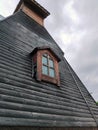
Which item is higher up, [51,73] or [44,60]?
[44,60]

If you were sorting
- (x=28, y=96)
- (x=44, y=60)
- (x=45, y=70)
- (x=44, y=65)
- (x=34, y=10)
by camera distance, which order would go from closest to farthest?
(x=28, y=96), (x=45, y=70), (x=44, y=65), (x=44, y=60), (x=34, y=10)

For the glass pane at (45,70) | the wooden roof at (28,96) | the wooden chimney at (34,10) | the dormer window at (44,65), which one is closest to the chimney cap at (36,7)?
the wooden chimney at (34,10)

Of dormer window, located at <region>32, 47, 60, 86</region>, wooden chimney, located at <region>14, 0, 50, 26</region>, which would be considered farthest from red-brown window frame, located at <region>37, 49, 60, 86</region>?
wooden chimney, located at <region>14, 0, 50, 26</region>

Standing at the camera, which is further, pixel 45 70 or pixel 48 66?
pixel 48 66

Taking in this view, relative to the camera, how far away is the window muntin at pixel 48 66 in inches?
200

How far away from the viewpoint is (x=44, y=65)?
17.0 ft

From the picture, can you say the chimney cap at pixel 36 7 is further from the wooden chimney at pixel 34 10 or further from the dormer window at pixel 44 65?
the dormer window at pixel 44 65

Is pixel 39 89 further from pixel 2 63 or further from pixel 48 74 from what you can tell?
pixel 2 63

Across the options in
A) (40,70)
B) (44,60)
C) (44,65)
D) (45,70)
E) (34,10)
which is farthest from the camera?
(34,10)

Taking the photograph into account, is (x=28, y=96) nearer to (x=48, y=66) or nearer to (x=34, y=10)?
(x=48, y=66)

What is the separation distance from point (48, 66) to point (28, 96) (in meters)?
1.91

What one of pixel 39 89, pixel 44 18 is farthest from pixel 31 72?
pixel 44 18

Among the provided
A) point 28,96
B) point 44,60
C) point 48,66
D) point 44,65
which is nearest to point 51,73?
point 48,66

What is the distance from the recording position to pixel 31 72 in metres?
4.59
